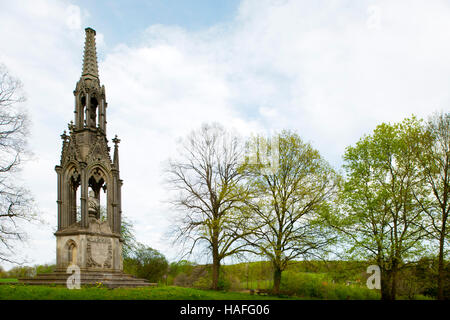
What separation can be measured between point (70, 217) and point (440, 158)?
2005 cm

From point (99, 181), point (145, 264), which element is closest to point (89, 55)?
point (99, 181)

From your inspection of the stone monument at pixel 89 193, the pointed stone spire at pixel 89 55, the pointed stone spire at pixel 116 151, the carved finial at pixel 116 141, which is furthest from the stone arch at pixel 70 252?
the pointed stone spire at pixel 89 55

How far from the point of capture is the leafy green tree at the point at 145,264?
36.1m

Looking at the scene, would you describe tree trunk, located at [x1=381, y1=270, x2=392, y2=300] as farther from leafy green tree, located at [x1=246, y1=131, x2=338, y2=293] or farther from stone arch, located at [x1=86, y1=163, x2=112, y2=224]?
stone arch, located at [x1=86, y1=163, x2=112, y2=224]

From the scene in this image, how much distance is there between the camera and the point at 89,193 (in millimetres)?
18562

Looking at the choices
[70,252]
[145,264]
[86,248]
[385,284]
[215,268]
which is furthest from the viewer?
[145,264]

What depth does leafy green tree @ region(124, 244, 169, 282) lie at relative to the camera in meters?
36.1

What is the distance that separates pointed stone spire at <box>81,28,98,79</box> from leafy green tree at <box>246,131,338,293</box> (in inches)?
454

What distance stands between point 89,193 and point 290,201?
12672 millimetres

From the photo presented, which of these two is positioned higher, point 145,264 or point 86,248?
point 86,248

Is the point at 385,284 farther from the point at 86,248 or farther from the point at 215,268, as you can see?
the point at 86,248

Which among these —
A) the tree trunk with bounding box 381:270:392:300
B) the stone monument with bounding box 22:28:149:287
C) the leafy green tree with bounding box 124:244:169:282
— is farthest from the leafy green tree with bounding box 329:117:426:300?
the leafy green tree with bounding box 124:244:169:282

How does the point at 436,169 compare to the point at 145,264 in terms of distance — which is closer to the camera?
the point at 436,169

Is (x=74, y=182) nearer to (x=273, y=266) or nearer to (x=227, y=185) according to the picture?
(x=227, y=185)
